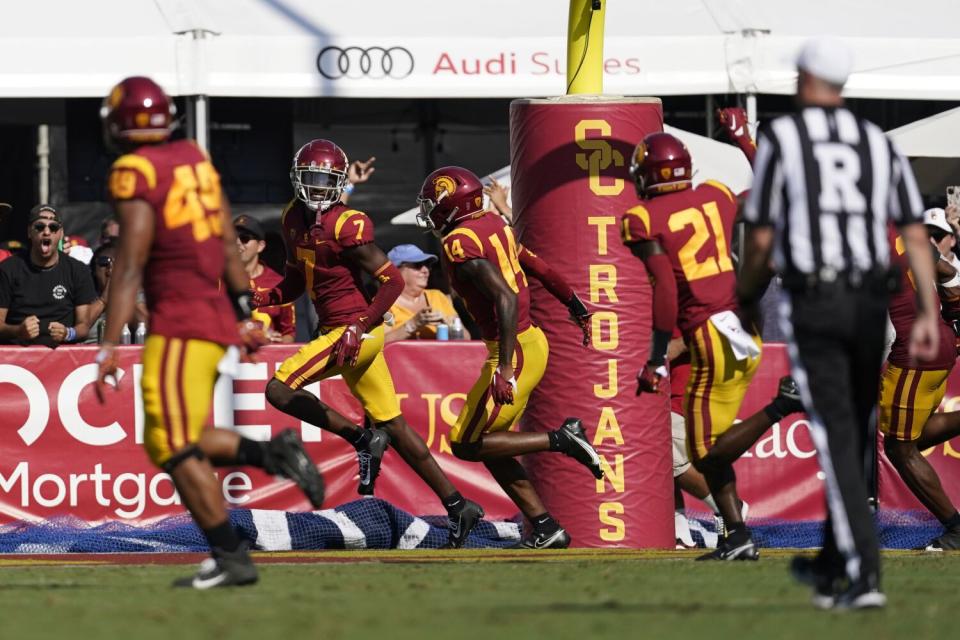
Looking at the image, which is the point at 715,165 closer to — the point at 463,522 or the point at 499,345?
the point at 463,522

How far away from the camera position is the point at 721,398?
8.27 metres

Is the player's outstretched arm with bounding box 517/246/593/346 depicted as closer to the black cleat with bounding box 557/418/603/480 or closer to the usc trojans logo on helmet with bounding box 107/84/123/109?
the black cleat with bounding box 557/418/603/480

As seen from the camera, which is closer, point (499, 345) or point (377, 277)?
point (499, 345)

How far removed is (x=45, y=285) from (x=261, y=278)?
1.48m

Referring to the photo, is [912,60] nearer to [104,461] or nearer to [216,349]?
[104,461]

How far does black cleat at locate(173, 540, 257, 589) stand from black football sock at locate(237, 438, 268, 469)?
322mm

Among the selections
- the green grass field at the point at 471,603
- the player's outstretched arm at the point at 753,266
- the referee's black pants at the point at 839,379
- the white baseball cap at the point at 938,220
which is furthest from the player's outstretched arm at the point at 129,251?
the white baseball cap at the point at 938,220

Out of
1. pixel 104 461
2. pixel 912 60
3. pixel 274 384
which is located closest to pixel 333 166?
pixel 274 384

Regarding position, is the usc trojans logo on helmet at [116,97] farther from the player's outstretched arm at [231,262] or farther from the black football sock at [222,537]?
the black football sock at [222,537]

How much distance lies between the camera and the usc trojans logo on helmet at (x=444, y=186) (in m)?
9.53

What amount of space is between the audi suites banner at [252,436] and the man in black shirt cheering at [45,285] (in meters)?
0.53

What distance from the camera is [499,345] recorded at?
9.26 meters

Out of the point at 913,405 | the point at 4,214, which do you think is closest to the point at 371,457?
the point at 913,405

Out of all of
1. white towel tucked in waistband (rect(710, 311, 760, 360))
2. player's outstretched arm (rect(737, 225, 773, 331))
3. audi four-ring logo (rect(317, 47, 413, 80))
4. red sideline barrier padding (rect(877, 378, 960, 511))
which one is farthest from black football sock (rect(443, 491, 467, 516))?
audi four-ring logo (rect(317, 47, 413, 80))
